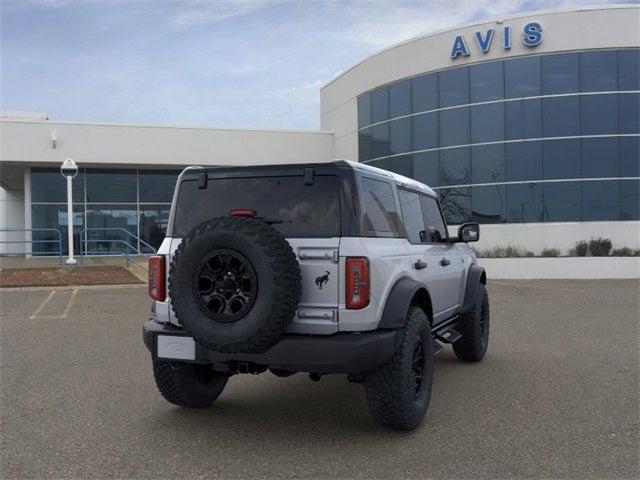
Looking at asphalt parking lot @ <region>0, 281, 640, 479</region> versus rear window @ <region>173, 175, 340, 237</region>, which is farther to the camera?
rear window @ <region>173, 175, 340, 237</region>

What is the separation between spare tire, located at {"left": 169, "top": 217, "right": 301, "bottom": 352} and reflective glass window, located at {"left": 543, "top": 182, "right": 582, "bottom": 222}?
18721mm

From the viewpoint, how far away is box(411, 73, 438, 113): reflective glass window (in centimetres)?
2302

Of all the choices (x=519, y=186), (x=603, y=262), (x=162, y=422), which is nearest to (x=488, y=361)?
(x=162, y=422)

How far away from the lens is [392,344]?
4082 millimetres

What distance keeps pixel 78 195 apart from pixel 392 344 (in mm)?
23261

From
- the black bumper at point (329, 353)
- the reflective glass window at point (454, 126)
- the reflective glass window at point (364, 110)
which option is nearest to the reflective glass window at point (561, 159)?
the reflective glass window at point (454, 126)

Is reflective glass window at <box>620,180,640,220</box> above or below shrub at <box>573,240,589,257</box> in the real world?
above

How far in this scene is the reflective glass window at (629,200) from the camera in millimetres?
20438

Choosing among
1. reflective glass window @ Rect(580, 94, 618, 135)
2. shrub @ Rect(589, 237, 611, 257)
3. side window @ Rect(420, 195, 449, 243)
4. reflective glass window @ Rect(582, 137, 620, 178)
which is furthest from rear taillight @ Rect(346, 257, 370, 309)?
reflective glass window @ Rect(580, 94, 618, 135)

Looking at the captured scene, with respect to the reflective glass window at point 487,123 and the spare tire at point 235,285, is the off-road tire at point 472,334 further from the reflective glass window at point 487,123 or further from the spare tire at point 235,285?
the reflective glass window at point 487,123

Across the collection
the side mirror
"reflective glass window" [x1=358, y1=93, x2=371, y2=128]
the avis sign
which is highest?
the avis sign

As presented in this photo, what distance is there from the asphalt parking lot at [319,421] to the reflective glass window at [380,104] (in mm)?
17762

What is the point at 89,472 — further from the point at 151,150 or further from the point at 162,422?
the point at 151,150

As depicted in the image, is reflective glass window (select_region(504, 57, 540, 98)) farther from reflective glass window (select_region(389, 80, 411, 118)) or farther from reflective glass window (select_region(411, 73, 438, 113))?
reflective glass window (select_region(389, 80, 411, 118))
